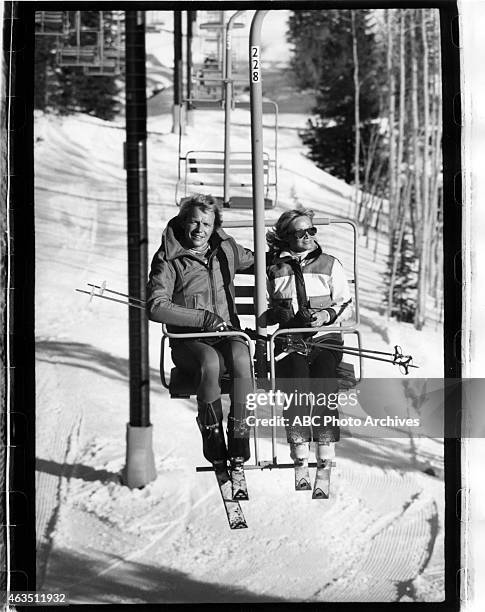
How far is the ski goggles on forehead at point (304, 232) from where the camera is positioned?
7.92ft

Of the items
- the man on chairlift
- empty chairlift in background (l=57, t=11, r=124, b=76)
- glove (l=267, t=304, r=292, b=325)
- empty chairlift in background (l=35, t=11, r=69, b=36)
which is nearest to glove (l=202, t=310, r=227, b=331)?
the man on chairlift

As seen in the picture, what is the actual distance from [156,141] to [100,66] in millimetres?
275

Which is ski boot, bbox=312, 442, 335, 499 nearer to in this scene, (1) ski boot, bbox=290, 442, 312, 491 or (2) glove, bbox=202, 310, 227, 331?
(1) ski boot, bbox=290, 442, 312, 491

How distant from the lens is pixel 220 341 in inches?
93.4

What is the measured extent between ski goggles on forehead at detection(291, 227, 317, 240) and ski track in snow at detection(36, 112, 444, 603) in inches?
2.3

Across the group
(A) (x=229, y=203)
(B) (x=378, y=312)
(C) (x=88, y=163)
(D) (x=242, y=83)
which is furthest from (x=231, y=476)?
(D) (x=242, y=83)

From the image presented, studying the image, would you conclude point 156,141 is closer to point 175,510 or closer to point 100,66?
point 100,66

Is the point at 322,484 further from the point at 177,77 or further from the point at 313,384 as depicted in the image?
the point at 177,77

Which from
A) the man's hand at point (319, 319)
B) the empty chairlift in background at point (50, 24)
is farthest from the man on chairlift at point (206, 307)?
the empty chairlift in background at point (50, 24)

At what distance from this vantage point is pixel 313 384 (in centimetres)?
241

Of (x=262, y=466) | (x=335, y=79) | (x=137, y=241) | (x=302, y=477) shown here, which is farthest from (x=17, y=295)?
(x=335, y=79)

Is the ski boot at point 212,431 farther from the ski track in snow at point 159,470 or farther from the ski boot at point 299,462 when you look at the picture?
the ski boot at point 299,462

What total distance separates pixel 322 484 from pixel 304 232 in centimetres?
77

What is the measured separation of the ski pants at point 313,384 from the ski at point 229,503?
0.74ft
